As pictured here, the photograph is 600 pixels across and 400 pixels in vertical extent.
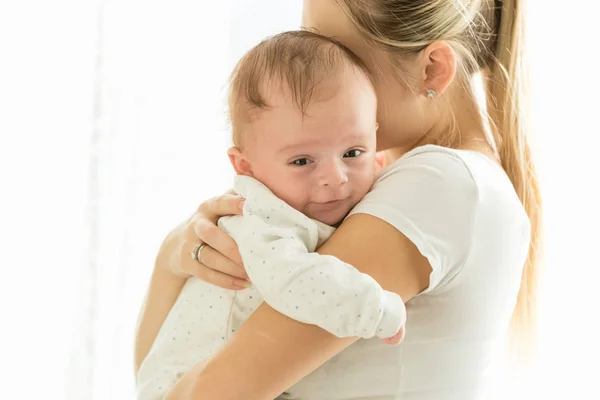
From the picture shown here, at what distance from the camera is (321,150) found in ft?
3.26

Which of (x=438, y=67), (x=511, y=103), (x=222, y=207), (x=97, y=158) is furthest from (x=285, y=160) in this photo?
(x=97, y=158)

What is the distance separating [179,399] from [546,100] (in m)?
0.89

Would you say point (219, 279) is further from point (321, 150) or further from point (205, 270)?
point (321, 150)

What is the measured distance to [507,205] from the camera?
100cm

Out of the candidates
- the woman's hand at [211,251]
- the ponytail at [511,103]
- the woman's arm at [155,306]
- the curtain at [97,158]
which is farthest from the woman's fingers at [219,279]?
the curtain at [97,158]

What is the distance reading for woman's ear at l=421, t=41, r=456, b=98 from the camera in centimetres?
108

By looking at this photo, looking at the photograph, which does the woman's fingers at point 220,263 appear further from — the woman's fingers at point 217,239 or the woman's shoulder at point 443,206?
the woman's shoulder at point 443,206

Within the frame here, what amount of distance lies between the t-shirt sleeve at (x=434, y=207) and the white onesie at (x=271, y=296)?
9cm

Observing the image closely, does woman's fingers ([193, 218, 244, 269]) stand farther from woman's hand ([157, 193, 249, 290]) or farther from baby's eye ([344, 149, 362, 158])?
baby's eye ([344, 149, 362, 158])

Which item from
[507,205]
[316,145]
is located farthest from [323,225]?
[507,205]

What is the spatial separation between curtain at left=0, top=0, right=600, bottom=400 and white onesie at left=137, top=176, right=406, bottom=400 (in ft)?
3.40

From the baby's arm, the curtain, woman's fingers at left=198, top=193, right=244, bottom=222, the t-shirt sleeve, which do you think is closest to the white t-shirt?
the t-shirt sleeve

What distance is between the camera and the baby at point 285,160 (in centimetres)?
97

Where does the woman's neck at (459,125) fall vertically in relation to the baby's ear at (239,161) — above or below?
above
